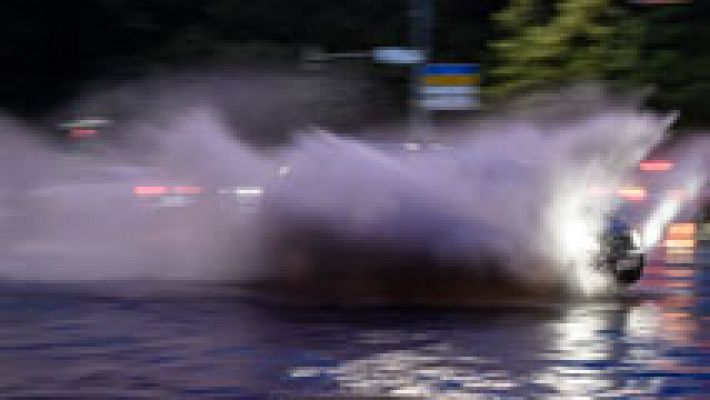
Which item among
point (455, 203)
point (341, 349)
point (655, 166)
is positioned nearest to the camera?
point (341, 349)

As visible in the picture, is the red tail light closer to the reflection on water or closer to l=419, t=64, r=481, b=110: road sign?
l=419, t=64, r=481, b=110: road sign

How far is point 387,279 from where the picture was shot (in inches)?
617

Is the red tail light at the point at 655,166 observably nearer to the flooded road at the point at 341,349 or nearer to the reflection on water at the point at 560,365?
the flooded road at the point at 341,349

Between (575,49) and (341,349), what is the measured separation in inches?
1176

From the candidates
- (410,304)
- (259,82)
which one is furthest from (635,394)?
(259,82)

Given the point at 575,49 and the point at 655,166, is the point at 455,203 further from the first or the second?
the point at 575,49

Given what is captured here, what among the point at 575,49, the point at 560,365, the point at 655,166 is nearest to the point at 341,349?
the point at 560,365

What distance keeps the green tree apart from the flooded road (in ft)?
81.1

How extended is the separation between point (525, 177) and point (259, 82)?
113ft

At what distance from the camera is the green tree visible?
132 feet

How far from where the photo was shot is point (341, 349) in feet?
39.1

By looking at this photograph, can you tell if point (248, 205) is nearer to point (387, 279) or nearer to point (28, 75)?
point (387, 279)

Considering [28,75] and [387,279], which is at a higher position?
[28,75]

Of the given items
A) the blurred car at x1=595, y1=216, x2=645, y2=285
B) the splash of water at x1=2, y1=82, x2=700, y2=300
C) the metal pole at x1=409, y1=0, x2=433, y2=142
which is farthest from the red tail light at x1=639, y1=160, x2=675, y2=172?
the blurred car at x1=595, y1=216, x2=645, y2=285
